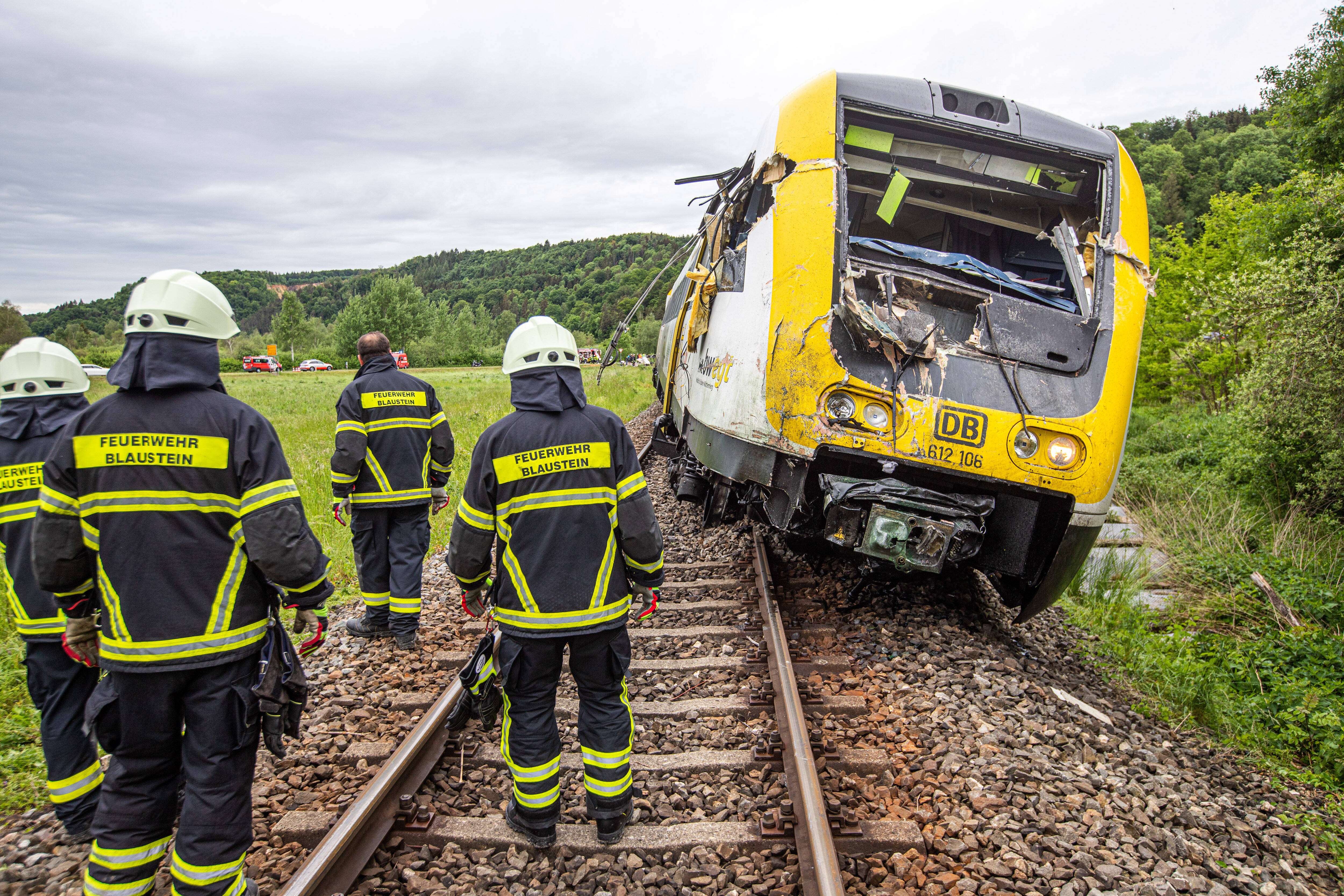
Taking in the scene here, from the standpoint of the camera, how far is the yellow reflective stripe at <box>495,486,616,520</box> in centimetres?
271

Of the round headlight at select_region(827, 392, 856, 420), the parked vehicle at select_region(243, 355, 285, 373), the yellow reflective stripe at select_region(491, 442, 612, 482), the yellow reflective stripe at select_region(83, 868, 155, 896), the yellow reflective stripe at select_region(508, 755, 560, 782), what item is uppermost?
the round headlight at select_region(827, 392, 856, 420)

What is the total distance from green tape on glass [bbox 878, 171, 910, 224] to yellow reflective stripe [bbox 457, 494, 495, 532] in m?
3.24

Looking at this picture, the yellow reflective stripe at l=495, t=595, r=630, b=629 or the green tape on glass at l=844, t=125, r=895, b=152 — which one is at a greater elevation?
the green tape on glass at l=844, t=125, r=895, b=152

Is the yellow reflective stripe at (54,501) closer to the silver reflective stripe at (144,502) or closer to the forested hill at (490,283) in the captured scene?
the silver reflective stripe at (144,502)

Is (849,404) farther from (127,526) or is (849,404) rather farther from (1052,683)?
(127,526)

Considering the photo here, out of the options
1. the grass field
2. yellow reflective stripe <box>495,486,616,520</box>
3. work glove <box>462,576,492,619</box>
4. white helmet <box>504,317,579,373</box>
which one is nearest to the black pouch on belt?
work glove <box>462,576,492,619</box>

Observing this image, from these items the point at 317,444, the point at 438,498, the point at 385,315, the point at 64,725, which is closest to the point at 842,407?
the point at 438,498

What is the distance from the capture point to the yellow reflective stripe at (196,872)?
2230mm

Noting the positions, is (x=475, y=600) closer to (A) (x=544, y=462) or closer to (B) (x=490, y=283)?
(A) (x=544, y=462)

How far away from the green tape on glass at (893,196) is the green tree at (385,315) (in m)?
63.6

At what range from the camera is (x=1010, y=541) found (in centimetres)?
398

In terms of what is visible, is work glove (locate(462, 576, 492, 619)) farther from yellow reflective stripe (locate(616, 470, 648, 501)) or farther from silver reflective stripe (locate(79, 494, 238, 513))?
silver reflective stripe (locate(79, 494, 238, 513))

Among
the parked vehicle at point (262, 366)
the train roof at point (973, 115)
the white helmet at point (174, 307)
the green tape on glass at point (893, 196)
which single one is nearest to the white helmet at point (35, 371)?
the white helmet at point (174, 307)

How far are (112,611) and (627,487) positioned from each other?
5.63 feet
